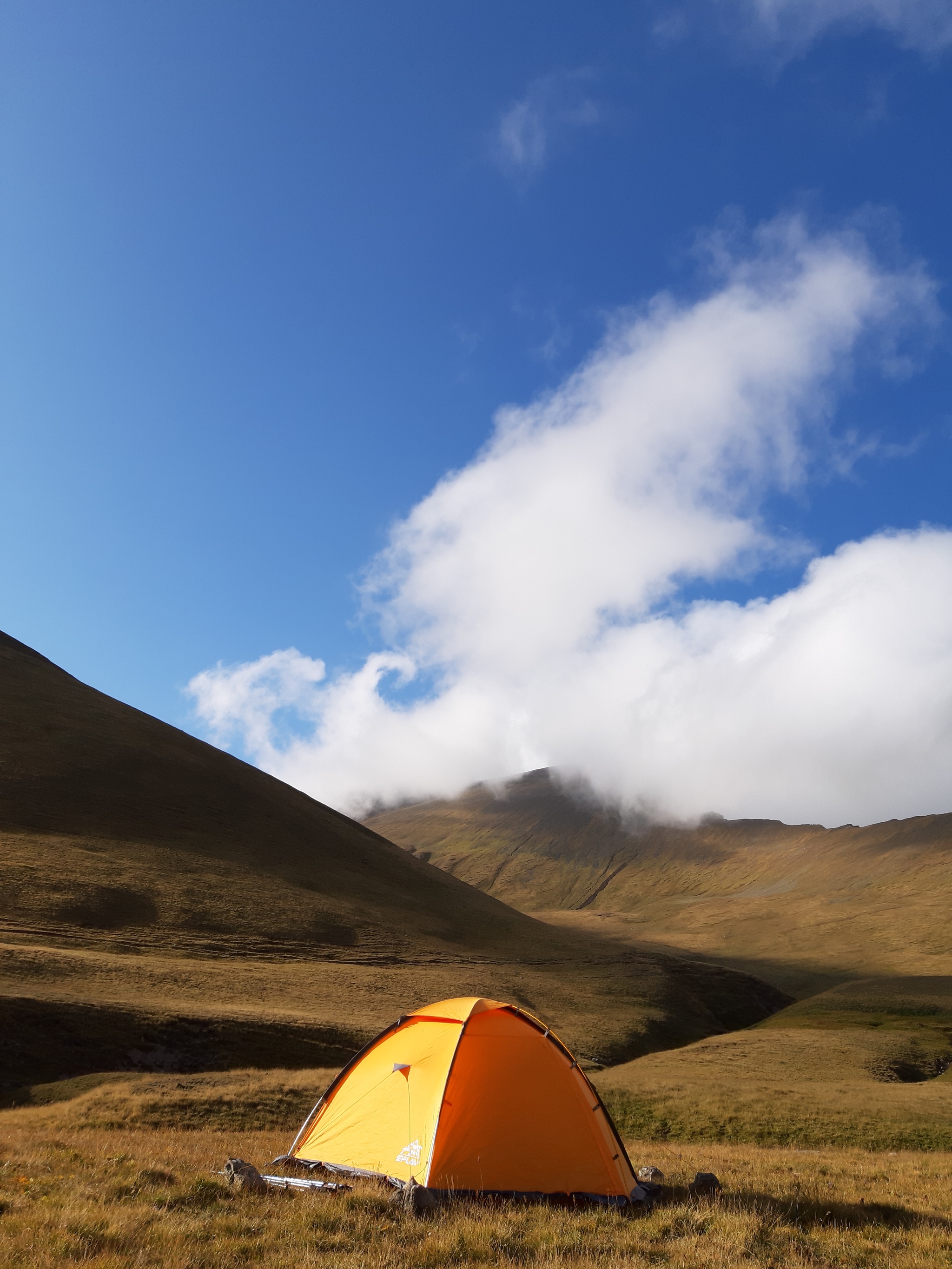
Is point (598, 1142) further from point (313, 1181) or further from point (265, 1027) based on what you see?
point (265, 1027)

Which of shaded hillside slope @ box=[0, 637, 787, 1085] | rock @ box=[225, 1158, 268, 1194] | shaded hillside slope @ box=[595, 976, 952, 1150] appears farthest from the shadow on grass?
shaded hillside slope @ box=[0, 637, 787, 1085]

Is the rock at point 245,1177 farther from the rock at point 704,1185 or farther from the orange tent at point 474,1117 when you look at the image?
the rock at point 704,1185

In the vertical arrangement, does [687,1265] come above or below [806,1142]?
above

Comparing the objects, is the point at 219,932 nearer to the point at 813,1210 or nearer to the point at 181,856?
the point at 181,856

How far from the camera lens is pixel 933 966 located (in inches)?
4417

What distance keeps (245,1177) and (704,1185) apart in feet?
27.7

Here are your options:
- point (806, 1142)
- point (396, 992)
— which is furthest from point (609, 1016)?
point (806, 1142)

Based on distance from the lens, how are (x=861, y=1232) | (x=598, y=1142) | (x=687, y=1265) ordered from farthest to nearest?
(x=598, y=1142), (x=861, y=1232), (x=687, y=1265)

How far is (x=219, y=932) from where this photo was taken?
68938 millimetres

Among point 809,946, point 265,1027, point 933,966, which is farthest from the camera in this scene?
point 809,946

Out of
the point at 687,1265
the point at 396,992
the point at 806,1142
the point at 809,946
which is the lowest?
the point at 809,946

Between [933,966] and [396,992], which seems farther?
[933,966]

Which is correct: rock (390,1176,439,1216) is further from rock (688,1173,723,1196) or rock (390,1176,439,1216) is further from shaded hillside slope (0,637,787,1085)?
shaded hillside slope (0,637,787,1085)

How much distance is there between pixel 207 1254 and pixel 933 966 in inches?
5223
